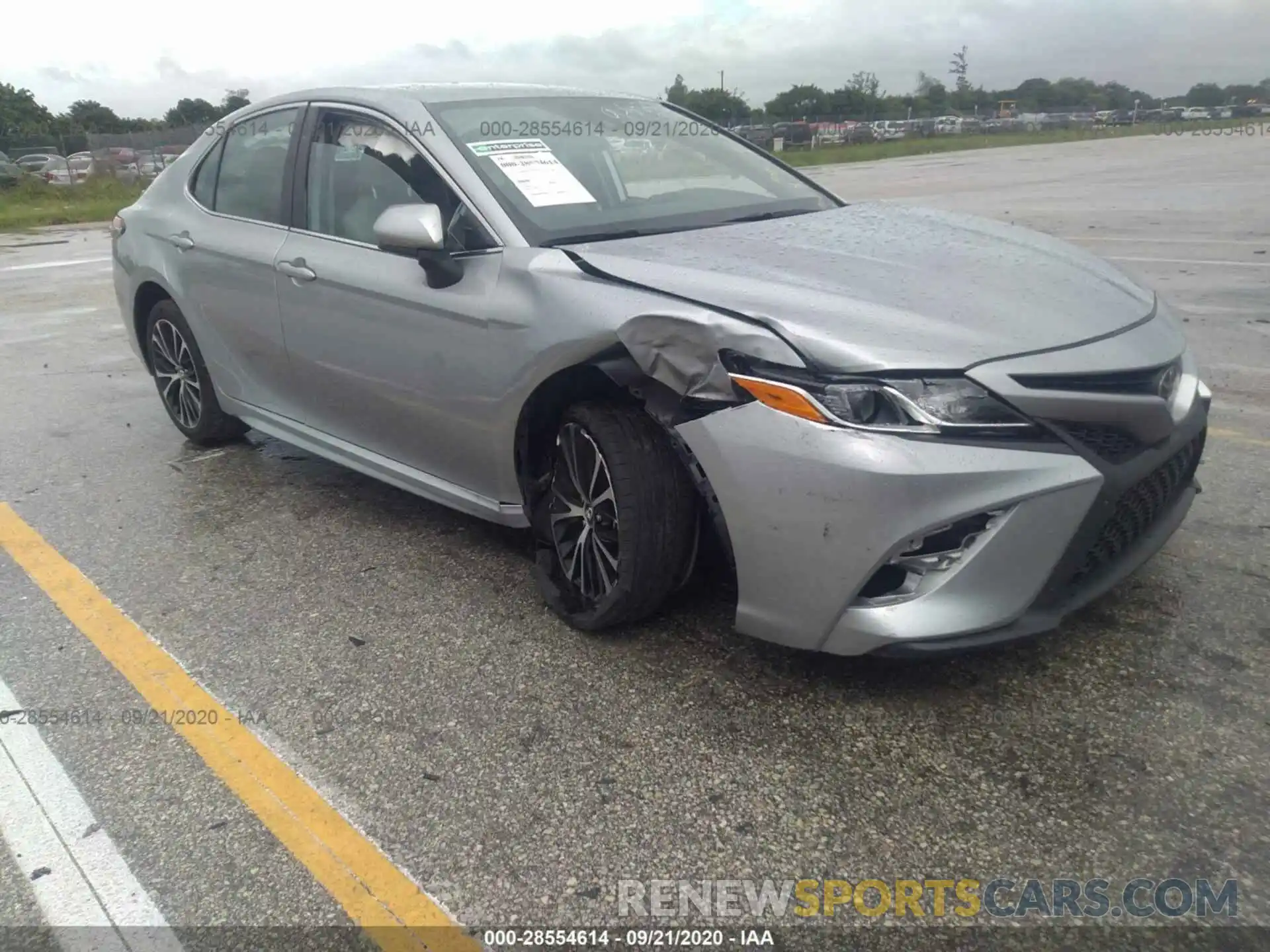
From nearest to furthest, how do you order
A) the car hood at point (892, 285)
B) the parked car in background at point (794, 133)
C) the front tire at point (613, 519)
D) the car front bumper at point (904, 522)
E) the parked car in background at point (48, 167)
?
the car front bumper at point (904, 522) < the car hood at point (892, 285) < the front tire at point (613, 519) < the parked car in background at point (48, 167) < the parked car in background at point (794, 133)

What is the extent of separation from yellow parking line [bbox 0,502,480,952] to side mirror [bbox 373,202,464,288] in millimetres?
1401

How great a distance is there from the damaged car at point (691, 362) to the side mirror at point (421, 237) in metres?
0.01

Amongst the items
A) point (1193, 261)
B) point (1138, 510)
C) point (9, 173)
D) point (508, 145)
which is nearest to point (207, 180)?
point (508, 145)

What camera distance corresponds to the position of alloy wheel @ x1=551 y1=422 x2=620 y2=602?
297cm

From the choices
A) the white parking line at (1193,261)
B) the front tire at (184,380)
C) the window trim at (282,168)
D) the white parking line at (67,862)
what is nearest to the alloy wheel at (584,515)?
the white parking line at (67,862)

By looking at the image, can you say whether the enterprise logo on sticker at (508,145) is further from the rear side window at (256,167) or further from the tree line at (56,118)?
the tree line at (56,118)

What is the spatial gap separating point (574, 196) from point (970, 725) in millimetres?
1980

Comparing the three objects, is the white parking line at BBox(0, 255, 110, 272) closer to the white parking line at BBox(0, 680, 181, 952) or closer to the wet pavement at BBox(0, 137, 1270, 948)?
the wet pavement at BBox(0, 137, 1270, 948)

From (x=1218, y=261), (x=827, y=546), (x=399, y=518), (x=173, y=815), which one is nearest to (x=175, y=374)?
(x=399, y=518)

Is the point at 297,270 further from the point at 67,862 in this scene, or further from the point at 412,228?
the point at 67,862

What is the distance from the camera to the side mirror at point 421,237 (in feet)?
9.97

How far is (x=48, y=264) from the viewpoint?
13.6 metres

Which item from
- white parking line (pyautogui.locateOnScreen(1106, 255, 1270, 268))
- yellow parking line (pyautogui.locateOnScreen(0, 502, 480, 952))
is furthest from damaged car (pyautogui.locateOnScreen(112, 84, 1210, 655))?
white parking line (pyautogui.locateOnScreen(1106, 255, 1270, 268))

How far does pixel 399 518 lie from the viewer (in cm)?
414
